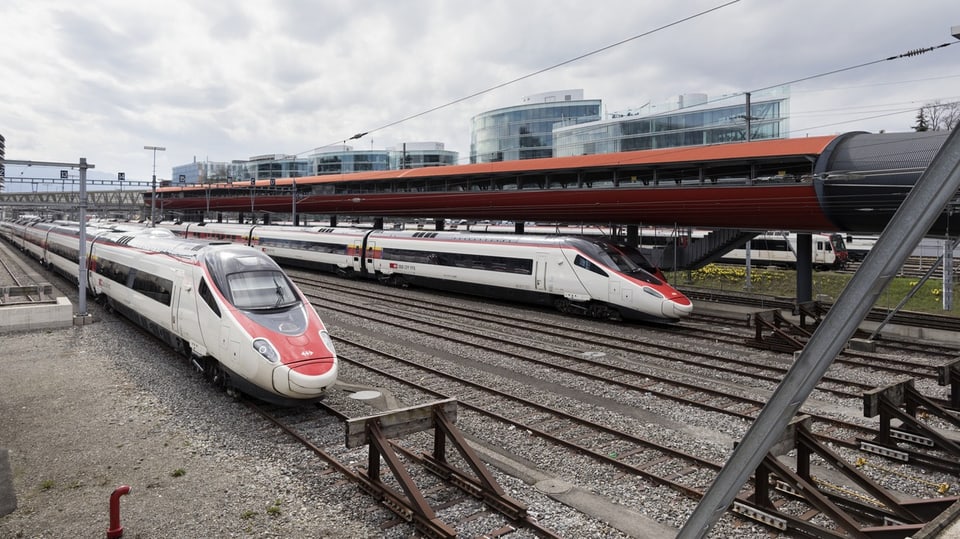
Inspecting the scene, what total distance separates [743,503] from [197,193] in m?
64.0

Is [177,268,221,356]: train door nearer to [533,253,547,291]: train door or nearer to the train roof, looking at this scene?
[533,253,547,291]: train door

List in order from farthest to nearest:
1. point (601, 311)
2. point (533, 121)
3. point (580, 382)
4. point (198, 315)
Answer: point (533, 121) → point (601, 311) → point (580, 382) → point (198, 315)

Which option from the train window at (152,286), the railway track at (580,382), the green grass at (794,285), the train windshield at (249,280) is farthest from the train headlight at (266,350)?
the green grass at (794,285)

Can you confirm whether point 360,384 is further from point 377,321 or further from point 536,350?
point 377,321

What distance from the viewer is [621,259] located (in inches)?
730

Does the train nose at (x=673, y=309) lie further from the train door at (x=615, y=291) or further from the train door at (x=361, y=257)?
the train door at (x=361, y=257)

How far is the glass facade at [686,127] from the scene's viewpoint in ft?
199

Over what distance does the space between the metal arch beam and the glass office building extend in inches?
3299

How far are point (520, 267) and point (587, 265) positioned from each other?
116 inches

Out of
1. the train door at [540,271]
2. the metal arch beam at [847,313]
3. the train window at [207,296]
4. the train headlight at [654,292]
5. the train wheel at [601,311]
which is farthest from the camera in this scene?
the train door at [540,271]

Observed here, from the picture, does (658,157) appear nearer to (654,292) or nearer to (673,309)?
(654,292)

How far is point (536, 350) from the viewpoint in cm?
1486

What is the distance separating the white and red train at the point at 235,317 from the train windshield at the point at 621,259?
10.4 metres

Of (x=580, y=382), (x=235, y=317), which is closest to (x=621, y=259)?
(x=580, y=382)
